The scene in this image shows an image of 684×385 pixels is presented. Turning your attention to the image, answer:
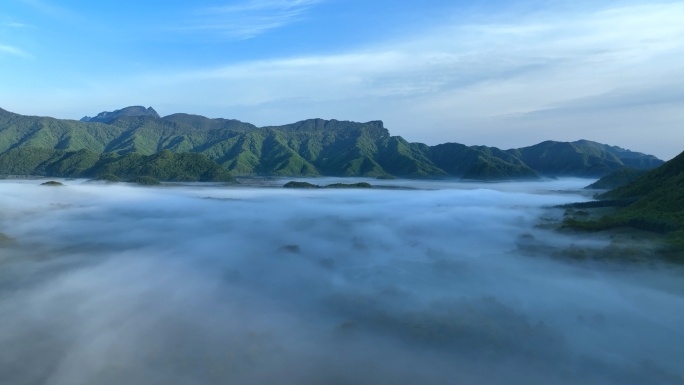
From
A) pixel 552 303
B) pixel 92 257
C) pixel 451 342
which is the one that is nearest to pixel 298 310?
pixel 451 342

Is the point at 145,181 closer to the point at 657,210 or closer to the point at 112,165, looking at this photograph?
the point at 112,165

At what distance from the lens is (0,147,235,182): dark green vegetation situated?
164125 millimetres

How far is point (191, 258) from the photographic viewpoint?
50.6 meters

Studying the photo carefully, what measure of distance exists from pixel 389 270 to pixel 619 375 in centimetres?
2356

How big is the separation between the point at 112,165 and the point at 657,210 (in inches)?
6828

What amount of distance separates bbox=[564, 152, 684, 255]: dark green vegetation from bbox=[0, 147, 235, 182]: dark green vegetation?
5369 inches

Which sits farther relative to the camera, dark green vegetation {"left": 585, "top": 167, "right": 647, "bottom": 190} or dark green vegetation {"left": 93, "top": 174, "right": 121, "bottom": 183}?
dark green vegetation {"left": 93, "top": 174, "right": 121, "bottom": 183}

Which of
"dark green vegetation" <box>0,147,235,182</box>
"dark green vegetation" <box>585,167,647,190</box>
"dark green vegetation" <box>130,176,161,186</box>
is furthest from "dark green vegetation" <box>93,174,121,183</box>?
"dark green vegetation" <box>585,167,647,190</box>

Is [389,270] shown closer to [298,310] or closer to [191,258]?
[298,310]

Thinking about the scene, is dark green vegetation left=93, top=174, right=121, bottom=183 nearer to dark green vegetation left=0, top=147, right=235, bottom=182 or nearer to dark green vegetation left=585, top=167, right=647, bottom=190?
dark green vegetation left=0, top=147, right=235, bottom=182

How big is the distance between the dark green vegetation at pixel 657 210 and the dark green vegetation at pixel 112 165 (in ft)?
447

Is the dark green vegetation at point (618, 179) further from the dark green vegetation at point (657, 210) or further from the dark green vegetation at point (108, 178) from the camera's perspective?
the dark green vegetation at point (108, 178)

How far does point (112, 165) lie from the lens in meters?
164

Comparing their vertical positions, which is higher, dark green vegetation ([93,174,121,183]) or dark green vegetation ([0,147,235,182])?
dark green vegetation ([0,147,235,182])
